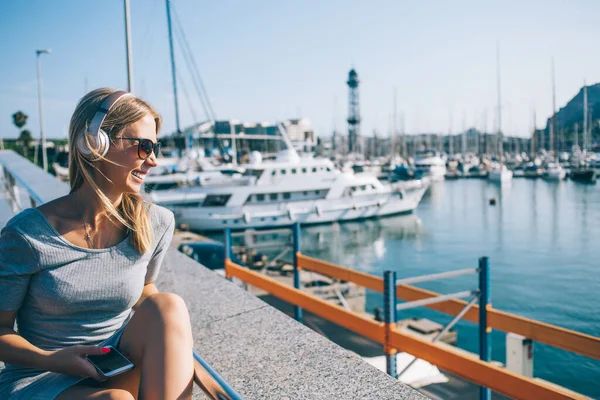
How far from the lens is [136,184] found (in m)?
1.79

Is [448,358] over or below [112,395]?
below

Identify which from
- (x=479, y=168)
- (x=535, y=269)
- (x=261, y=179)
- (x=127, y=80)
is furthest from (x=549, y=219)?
(x=479, y=168)

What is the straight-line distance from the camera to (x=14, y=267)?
1.45 m

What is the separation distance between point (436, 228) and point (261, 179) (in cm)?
1031

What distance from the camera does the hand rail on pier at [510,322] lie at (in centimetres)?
403

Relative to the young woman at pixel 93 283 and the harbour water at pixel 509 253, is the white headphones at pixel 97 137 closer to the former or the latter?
the young woman at pixel 93 283

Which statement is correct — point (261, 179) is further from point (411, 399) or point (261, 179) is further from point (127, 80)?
point (411, 399)

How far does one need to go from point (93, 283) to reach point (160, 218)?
420 mm

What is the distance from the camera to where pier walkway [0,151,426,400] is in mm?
2146

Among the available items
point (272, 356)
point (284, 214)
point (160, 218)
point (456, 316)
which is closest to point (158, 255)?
point (160, 218)

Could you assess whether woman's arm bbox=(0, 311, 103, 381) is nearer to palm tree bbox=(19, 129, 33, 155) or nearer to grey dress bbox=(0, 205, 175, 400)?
grey dress bbox=(0, 205, 175, 400)

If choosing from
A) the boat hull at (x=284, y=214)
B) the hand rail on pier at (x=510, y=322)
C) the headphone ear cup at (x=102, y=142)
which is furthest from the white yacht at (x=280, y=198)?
the headphone ear cup at (x=102, y=142)

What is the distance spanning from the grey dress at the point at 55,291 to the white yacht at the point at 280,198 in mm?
23878

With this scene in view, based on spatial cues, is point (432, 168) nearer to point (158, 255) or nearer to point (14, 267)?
point (158, 255)
